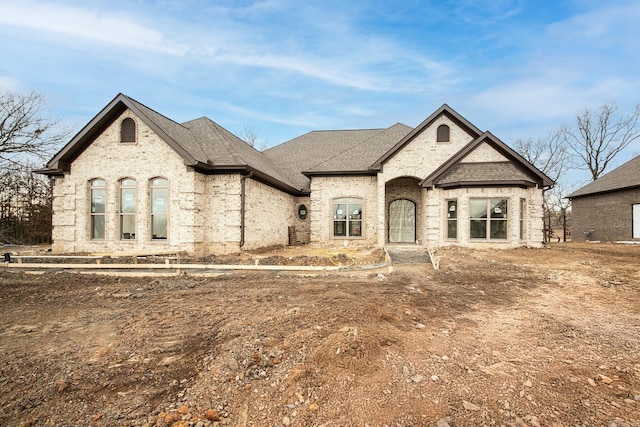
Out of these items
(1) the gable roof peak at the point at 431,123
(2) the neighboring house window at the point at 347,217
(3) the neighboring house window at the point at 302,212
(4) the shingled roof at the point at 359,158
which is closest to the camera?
(1) the gable roof peak at the point at 431,123

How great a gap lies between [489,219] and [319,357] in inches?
529

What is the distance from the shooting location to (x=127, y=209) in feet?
44.5

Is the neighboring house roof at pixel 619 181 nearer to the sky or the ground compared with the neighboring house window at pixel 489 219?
nearer to the sky

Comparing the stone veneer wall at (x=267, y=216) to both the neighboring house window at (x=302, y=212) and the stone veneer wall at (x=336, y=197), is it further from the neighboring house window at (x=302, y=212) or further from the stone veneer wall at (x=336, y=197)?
the stone veneer wall at (x=336, y=197)

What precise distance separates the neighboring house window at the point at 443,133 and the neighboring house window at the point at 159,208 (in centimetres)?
1267

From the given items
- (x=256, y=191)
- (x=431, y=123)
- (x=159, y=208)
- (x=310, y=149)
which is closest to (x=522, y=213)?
(x=431, y=123)

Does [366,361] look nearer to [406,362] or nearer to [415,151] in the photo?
[406,362]

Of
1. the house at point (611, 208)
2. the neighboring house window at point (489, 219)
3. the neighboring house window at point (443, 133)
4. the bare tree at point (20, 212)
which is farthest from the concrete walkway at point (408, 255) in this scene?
the bare tree at point (20, 212)

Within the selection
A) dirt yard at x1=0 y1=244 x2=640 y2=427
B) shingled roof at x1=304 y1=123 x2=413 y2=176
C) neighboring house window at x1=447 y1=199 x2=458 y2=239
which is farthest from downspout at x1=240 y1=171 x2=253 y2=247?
neighboring house window at x1=447 y1=199 x2=458 y2=239

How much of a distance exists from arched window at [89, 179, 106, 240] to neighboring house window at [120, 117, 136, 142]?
2031 mm

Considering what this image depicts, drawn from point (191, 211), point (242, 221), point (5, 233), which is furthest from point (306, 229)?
point (5, 233)

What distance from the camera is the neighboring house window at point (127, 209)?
13.5 metres

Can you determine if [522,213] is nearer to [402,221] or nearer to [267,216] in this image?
[402,221]

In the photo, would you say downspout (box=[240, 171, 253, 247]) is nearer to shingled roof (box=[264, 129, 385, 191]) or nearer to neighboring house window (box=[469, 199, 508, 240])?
shingled roof (box=[264, 129, 385, 191])
